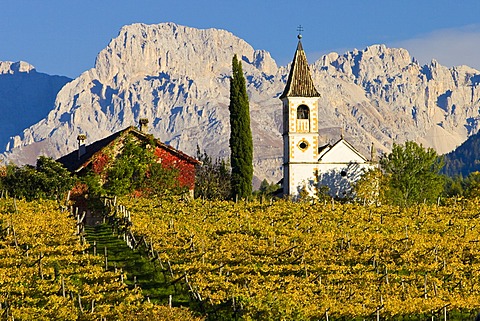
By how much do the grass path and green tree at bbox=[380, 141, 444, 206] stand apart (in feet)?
151

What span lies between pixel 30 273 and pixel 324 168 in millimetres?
53754

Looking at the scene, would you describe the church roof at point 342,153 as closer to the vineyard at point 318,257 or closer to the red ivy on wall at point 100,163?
the red ivy on wall at point 100,163

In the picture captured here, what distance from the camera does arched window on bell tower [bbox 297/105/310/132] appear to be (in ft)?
276

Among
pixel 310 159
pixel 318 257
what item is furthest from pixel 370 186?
pixel 318 257

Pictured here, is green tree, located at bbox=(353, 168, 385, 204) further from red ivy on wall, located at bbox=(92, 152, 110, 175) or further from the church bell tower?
red ivy on wall, located at bbox=(92, 152, 110, 175)

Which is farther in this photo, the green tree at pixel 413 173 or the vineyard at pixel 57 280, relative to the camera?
the green tree at pixel 413 173

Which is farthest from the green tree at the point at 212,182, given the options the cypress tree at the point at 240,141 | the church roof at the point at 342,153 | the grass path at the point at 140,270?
the grass path at the point at 140,270

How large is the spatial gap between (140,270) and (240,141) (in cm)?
4235

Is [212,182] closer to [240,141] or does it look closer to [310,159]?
[240,141]

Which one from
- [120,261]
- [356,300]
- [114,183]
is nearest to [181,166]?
[114,183]

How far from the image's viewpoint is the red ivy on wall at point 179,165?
67.1m

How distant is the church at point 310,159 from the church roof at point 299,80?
0.31 ft

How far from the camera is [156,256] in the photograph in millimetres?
36312

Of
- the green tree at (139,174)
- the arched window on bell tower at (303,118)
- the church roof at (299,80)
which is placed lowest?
the green tree at (139,174)
